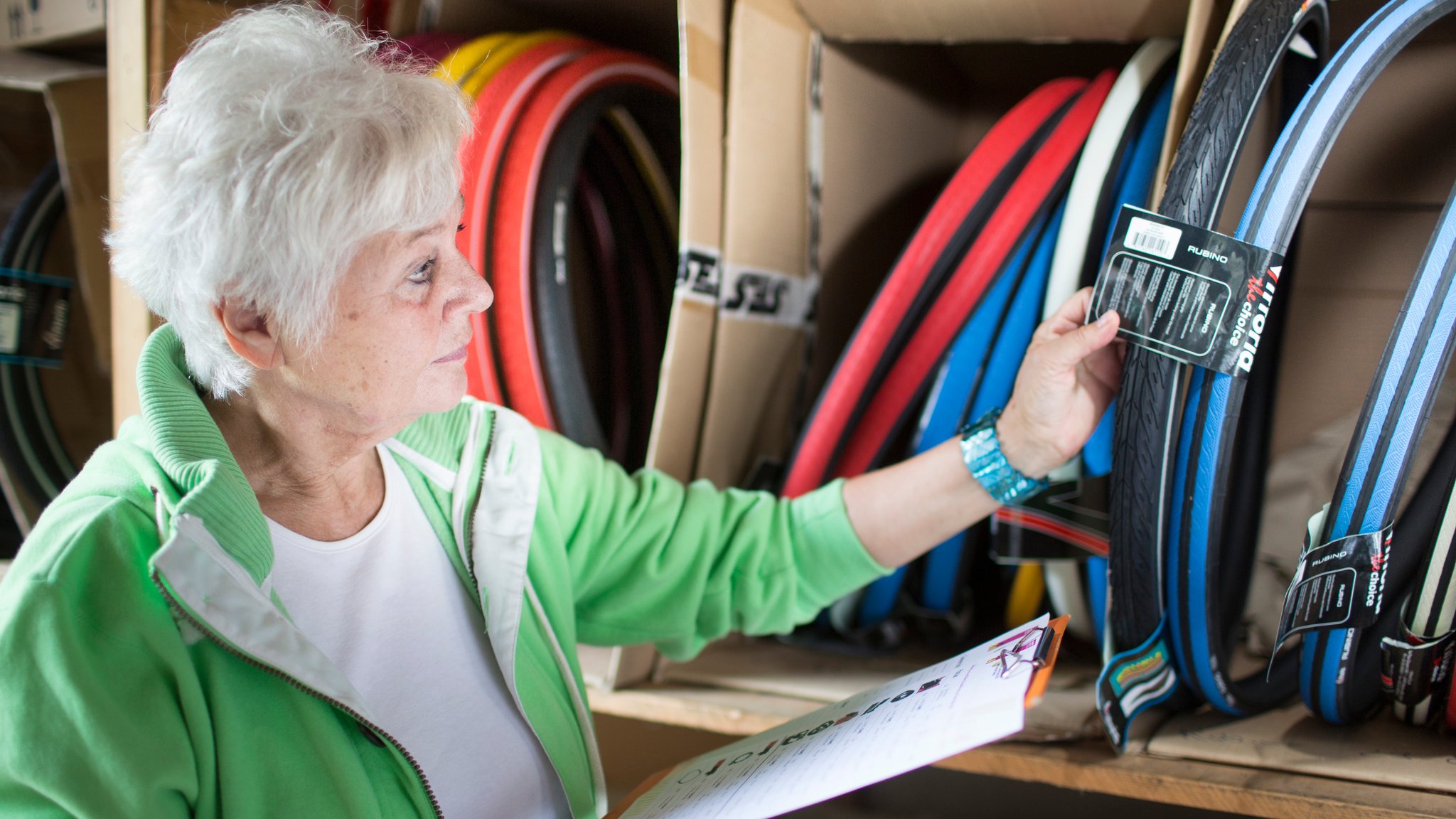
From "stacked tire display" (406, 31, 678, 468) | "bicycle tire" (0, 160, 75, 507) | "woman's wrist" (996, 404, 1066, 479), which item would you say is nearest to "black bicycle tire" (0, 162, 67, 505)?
"bicycle tire" (0, 160, 75, 507)

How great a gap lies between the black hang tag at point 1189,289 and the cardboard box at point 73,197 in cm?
144

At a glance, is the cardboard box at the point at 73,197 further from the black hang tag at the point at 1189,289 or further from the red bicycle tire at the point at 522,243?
the black hang tag at the point at 1189,289

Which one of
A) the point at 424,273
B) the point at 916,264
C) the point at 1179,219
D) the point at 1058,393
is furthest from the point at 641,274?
the point at 1179,219

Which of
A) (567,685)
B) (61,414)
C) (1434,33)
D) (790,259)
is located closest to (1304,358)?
(1434,33)

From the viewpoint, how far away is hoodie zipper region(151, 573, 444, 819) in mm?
686

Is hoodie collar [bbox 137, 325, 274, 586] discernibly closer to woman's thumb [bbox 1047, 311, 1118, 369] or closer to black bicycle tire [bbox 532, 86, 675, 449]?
black bicycle tire [bbox 532, 86, 675, 449]

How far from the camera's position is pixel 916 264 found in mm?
1021

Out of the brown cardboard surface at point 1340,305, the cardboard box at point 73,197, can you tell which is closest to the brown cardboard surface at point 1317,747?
the brown cardboard surface at point 1340,305

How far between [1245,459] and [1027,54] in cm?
62

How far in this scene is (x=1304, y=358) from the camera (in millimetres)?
1110

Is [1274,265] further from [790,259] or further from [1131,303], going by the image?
[790,259]

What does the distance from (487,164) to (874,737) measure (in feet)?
2.62

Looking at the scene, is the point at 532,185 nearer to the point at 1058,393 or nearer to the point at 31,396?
the point at 1058,393

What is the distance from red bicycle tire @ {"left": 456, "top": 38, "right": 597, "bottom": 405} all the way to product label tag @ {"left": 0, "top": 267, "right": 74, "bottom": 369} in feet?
2.55
